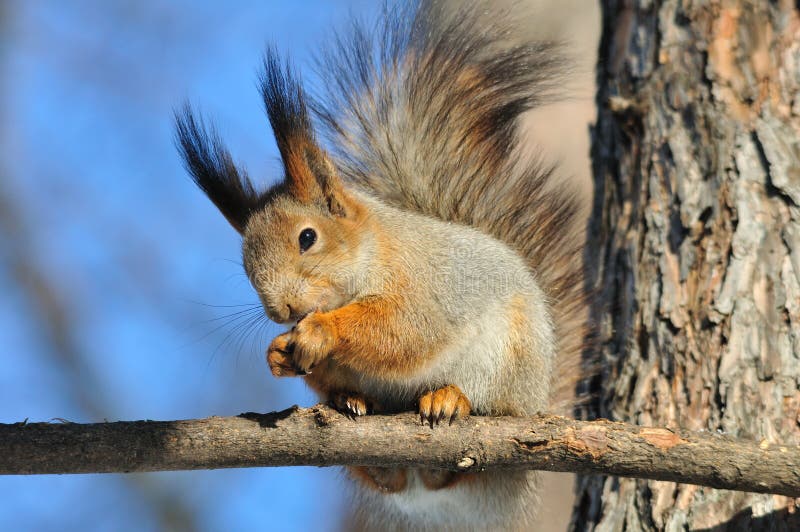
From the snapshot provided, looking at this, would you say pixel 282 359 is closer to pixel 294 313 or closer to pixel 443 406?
pixel 294 313

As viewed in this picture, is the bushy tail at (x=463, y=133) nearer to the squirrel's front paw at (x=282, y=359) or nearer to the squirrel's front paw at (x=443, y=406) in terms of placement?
the squirrel's front paw at (x=443, y=406)

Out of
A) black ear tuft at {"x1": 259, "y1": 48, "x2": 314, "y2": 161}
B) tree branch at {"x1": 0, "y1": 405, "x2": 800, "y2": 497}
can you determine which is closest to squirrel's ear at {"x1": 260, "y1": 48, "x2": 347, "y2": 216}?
black ear tuft at {"x1": 259, "y1": 48, "x2": 314, "y2": 161}

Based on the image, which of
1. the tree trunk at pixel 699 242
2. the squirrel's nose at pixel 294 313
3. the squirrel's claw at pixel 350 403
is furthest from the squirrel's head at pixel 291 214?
the tree trunk at pixel 699 242

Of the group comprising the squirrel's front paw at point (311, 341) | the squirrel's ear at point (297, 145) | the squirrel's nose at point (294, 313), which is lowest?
the squirrel's front paw at point (311, 341)

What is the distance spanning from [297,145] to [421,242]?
0.41 meters

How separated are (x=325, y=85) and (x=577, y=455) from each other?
1.42 metres

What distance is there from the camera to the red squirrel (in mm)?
2164

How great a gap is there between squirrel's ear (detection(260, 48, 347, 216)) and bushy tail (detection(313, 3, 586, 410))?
1.10 feet

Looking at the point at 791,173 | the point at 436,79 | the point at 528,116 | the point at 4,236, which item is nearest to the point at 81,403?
the point at 4,236

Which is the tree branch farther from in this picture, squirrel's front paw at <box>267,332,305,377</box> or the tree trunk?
the tree trunk

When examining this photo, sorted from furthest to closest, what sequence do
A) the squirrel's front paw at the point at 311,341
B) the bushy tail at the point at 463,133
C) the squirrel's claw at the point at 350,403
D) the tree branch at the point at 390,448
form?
the bushy tail at the point at 463,133 < the squirrel's claw at the point at 350,403 < the squirrel's front paw at the point at 311,341 < the tree branch at the point at 390,448

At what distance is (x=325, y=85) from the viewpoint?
8.89 ft

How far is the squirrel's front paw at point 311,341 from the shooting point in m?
1.98

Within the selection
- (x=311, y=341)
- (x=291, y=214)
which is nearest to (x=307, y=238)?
(x=291, y=214)
